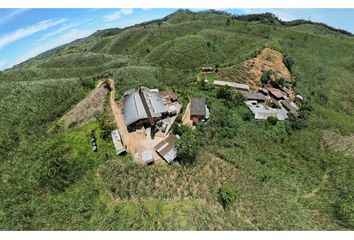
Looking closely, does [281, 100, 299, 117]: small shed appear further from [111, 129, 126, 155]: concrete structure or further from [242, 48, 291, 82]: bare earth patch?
[111, 129, 126, 155]: concrete structure

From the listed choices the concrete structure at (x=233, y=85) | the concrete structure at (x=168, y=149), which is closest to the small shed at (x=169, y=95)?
the concrete structure at (x=168, y=149)

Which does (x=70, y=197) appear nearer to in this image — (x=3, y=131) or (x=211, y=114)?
(x=3, y=131)

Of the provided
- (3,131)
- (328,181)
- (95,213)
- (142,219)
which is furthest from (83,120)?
(328,181)

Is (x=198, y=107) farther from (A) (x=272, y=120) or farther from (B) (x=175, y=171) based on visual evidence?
(A) (x=272, y=120)

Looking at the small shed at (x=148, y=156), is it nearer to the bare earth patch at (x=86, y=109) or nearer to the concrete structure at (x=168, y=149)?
the concrete structure at (x=168, y=149)

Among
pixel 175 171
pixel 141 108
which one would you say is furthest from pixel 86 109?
pixel 175 171
